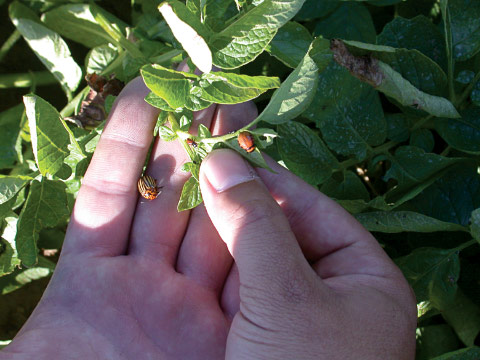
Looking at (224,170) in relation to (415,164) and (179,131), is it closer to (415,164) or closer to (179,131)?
(179,131)

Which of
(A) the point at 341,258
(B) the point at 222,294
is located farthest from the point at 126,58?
(A) the point at 341,258

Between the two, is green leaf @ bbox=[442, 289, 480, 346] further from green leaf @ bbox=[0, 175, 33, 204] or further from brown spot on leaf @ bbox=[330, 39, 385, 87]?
green leaf @ bbox=[0, 175, 33, 204]

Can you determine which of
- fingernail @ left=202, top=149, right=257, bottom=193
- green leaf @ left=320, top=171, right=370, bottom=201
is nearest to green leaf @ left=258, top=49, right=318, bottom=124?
fingernail @ left=202, top=149, right=257, bottom=193

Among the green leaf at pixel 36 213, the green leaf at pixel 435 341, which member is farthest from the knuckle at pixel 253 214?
the green leaf at pixel 435 341

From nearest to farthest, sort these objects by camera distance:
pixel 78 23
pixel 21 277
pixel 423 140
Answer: pixel 423 140
pixel 78 23
pixel 21 277

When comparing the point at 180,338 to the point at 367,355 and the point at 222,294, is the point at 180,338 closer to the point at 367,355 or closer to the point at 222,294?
the point at 222,294

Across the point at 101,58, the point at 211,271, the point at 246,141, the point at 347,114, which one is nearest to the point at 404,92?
the point at 347,114

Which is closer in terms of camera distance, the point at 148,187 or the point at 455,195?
the point at 148,187
